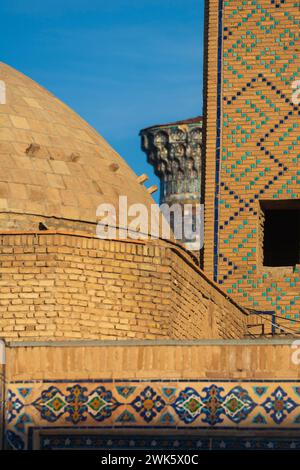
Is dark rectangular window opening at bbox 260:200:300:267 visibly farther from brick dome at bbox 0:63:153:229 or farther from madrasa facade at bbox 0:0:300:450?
brick dome at bbox 0:63:153:229

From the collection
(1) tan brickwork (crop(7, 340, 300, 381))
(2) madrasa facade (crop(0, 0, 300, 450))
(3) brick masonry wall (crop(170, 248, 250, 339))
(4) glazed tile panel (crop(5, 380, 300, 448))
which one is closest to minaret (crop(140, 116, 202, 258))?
(2) madrasa facade (crop(0, 0, 300, 450))

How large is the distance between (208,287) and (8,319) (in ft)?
7.80

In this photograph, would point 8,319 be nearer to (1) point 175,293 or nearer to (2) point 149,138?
(1) point 175,293

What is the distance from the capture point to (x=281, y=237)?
19.2 metres

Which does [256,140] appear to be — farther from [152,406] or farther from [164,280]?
[152,406]

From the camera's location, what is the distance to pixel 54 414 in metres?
12.8

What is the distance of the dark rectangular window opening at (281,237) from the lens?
1898 cm

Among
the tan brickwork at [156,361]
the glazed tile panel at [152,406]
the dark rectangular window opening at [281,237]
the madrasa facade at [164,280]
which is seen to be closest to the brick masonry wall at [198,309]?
the madrasa facade at [164,280]

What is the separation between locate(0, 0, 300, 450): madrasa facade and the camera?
41.8ft

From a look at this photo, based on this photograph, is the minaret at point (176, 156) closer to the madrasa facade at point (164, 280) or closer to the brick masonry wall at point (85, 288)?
the madrasa facade at point (164, 280)

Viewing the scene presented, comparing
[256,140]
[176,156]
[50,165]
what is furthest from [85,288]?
[176,156]

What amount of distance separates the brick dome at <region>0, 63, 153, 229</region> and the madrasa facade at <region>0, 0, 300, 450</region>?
2 cm

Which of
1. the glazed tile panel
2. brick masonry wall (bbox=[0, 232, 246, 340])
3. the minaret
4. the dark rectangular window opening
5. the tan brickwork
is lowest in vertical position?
the glazed tile panel

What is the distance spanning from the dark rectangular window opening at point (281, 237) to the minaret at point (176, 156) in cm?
1083
